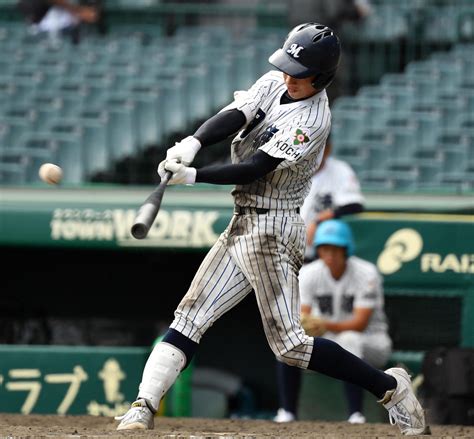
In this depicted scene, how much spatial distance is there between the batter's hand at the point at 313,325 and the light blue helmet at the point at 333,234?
0.42 m

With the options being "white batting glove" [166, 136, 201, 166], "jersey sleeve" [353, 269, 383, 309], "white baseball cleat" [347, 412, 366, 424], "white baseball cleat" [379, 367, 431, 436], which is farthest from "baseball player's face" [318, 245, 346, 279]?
"white batting glove" [166, 136, 201, 166]

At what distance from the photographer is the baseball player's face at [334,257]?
6695 mm

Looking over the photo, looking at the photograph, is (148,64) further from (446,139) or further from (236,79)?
(446,139)

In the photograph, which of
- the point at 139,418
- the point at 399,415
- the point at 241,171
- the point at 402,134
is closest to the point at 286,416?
the point at 399,415

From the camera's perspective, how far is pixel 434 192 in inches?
298

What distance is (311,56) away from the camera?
14.7 feet

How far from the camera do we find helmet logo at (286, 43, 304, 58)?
4504mm

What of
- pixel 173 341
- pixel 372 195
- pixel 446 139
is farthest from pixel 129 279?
pixel 173 341

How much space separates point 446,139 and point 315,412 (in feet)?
8.54

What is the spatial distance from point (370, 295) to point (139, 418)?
2.41m

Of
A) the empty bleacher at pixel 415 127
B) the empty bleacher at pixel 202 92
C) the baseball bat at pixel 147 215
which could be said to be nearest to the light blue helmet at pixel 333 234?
the empty bleacher at pixel 415 127

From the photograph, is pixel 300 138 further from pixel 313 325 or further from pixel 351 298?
pixel 351 298

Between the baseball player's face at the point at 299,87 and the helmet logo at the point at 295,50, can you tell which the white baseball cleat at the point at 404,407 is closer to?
the baseball player's face at the point at 299,87

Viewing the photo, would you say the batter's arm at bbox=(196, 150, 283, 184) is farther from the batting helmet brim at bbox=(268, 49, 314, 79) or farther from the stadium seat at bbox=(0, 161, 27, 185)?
the stadium seat at bbox=(0, 161, 27, 185)
